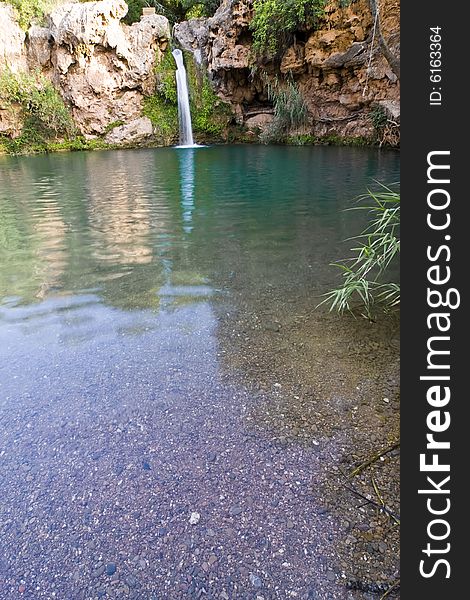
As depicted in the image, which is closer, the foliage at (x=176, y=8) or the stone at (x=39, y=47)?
the stone at (x=39, y=47)

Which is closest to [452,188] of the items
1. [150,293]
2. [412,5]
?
[412,5]

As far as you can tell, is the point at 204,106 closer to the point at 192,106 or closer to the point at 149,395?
the point at 192,106

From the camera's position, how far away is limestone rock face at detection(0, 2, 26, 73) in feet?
64.5

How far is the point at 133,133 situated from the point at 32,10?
7440 mm

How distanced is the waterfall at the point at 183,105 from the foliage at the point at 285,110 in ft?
15.3

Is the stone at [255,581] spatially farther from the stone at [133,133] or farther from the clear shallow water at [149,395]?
the stone at [133,133]

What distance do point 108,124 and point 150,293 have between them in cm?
2087

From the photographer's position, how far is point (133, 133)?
21.6 meters

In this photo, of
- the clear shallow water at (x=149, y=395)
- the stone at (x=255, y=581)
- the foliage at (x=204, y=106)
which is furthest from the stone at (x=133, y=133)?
the stone at (x=255, y=581)

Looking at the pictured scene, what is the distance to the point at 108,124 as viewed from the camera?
21.5 m

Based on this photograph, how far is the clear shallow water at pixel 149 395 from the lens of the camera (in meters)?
1.36

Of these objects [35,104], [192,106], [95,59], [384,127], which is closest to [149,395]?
[384,127]

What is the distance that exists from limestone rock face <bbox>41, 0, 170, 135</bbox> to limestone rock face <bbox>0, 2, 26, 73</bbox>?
1.77 ft

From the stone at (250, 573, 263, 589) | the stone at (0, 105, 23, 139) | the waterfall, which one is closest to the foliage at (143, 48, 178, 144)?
the waterfall
